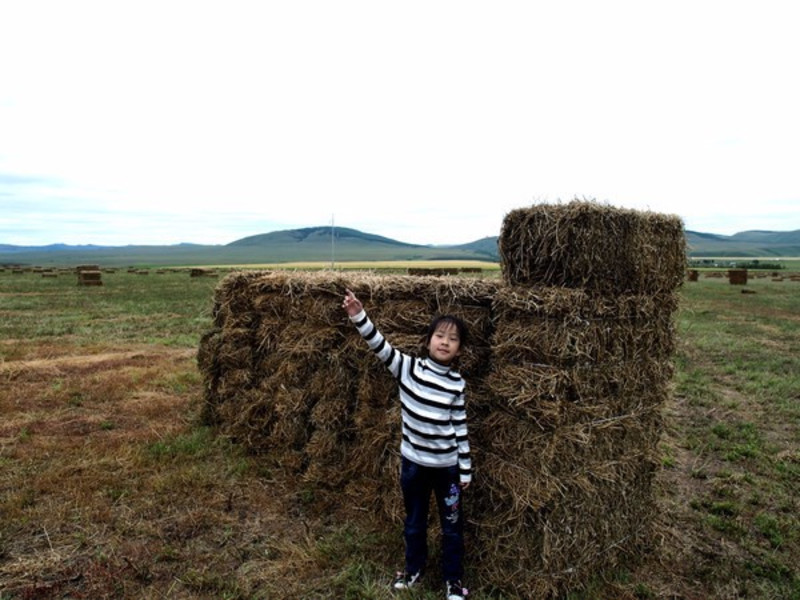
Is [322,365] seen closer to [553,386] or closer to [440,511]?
[440,511]

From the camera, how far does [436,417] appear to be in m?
3.60

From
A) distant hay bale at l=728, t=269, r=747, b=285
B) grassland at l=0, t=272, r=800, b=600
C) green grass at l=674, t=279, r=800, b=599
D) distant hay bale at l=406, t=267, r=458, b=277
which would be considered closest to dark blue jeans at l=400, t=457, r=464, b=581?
grassland at l=0, t=272, r=800, b=600

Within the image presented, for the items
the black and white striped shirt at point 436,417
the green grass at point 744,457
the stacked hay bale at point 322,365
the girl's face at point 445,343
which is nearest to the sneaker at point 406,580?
the stacked hay bale at point 322,365

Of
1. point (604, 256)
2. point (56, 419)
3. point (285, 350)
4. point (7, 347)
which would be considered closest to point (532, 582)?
point (604, 256)

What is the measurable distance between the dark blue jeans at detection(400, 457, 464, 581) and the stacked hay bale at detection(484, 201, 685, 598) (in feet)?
0.93

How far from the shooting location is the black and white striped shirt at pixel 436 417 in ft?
11.8

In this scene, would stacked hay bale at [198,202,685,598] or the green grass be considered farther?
the green grass

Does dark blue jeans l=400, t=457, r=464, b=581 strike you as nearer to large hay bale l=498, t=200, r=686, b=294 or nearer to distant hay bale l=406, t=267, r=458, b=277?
large hay bale l=498, t=200, r=686, b=294

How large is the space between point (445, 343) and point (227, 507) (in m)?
2.91

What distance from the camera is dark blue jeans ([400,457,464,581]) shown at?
3.72m

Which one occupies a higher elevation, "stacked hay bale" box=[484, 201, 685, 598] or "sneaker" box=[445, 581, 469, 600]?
"stacked hay bale" box=[484, 201, 685, 598]

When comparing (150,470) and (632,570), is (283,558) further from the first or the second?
(632,570)

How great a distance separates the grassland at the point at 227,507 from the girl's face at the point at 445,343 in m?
1.70

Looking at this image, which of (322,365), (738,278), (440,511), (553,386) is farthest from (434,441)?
(738,278)
